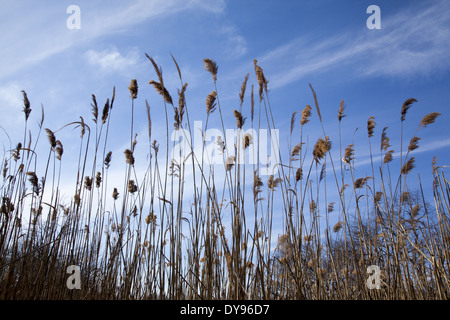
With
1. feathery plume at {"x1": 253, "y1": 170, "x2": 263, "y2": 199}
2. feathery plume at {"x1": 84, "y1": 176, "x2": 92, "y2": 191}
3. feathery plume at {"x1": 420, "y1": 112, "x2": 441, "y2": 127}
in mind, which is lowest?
feathery plume at {"x1": 253, "y1": 170, "x2": 263, "y2": 199}

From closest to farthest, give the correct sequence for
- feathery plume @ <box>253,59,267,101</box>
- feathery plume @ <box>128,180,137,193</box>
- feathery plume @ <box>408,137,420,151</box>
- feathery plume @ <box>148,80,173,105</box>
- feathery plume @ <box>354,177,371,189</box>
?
feathery plume @ <box>148,80,173,105</box> < feathery plume @ <box>253,59,267,101</box> < feathery plume @ <box>408,137,420,151</box> < feathery plume @ <box>128,180,137,193</box> < feathery plume @ <box>354,177,371,189</box>

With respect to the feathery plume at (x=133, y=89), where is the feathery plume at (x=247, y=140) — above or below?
below

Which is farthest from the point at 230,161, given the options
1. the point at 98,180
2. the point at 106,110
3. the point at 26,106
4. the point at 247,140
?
the point at 26,106

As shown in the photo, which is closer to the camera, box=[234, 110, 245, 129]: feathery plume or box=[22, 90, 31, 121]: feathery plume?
box=[234, 110, 245, 129]: feathery plume

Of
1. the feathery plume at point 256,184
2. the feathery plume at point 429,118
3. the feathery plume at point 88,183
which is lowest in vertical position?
the feathery plume at point 256,184

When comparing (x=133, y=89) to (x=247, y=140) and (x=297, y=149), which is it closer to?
(x=247, y=140)

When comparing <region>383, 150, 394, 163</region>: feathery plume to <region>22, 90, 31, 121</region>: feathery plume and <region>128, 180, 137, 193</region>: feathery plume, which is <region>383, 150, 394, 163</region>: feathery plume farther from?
<region>22, 90, 31, 121</region>: feathery plume

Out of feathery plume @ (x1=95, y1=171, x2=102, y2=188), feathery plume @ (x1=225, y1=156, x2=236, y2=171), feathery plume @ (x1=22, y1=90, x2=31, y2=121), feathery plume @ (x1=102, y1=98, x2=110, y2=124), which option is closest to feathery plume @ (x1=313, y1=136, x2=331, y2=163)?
feathery plume @ (x1=225, y1=156, x2=236, y2=171)

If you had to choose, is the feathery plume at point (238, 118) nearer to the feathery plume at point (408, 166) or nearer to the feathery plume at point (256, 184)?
the feathery plume at point (256, 184)

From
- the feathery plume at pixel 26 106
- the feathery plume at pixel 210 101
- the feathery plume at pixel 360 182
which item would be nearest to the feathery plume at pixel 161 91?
the feathery plume at pixel 210 101
